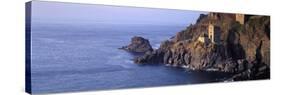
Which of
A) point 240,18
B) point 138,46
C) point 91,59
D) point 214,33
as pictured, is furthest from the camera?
point 240,18

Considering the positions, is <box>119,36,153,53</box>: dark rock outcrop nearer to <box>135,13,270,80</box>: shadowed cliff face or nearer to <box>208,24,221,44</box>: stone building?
<box>135,13,270,80</box>: shadowed cliff face

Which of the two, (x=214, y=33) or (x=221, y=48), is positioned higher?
(x=214, y=33)

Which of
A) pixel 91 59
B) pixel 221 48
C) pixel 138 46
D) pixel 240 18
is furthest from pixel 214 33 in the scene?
pixel 91 59

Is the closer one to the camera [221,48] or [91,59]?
[91,59]

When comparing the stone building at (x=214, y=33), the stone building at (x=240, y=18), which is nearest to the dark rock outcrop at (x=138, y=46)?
the stone building at (x=214, y=33)

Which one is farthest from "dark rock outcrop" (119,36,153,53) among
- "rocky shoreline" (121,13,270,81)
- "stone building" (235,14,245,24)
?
"stone building" (235,14,245,24)

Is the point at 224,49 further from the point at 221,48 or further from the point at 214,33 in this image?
the point at 214,33
